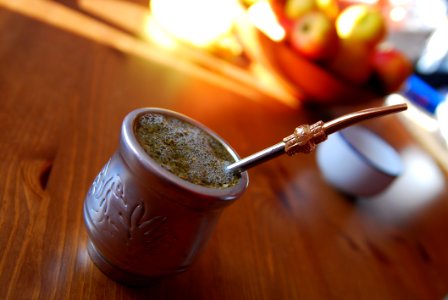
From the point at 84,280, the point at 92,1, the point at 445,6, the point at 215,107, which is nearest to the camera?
the point at 84,280

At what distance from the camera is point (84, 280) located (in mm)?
363

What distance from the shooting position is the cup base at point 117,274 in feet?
1.17

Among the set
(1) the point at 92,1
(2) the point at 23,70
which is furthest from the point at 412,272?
(1) the point at 92,1

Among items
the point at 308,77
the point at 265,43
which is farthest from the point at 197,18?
the point at 308,77

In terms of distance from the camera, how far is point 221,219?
51 centimetres

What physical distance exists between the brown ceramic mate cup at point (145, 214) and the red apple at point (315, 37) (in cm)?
58

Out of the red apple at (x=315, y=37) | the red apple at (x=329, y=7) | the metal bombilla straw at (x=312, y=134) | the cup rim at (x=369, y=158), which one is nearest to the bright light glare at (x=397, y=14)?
the red apple at (x=329, y=7)

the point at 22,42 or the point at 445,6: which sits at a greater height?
the point at 445,6

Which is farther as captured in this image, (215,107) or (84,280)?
(215,107)

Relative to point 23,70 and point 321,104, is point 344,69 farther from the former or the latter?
point 23,70

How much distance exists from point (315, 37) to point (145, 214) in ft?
2.14

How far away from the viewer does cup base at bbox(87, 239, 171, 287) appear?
0.36m

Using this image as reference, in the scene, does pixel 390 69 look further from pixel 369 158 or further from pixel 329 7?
pixel 369 158

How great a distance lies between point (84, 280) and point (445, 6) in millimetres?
2305
